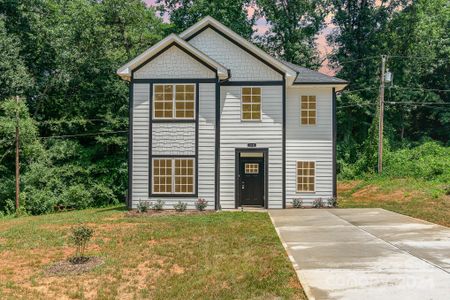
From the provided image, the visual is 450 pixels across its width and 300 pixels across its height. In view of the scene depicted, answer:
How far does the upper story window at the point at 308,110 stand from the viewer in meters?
19.5

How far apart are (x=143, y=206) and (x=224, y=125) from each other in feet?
17.0

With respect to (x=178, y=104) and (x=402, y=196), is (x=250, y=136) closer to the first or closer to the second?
(x=178, y=104)

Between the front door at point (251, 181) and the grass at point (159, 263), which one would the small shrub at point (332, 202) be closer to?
the front door at point (251, 181)

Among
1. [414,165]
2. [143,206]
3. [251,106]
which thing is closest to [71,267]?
[143,206]

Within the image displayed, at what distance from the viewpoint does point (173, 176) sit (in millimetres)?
18031

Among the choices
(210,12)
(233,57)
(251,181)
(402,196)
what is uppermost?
(210,12)

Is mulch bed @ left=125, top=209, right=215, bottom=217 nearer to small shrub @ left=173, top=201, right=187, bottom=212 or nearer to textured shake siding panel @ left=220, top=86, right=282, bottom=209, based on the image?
small shrub @ left=173, top=201, right=187, bottom=212

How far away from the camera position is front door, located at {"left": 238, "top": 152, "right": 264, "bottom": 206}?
1902cm

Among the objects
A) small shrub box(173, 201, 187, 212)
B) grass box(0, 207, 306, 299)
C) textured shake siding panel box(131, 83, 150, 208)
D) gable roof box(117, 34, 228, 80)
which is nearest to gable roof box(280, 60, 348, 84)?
gable roof box(117, 34, 228, 80)

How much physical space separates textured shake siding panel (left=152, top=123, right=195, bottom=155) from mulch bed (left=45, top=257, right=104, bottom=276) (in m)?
9.16

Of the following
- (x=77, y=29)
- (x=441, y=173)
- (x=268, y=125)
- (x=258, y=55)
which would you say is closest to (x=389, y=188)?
(x=441, y=173)

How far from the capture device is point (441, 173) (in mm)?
23609

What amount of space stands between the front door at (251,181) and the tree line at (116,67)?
1114cm

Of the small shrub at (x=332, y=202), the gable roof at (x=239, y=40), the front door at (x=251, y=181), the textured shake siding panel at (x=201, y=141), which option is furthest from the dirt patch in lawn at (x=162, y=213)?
the gable roof at (x=239, y=40)
